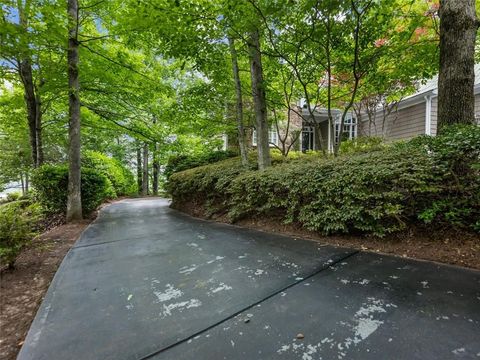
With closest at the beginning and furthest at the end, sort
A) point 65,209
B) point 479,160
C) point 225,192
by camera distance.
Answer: point 479,160, point 225,192, point 65,209

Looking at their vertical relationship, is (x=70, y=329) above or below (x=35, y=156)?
below

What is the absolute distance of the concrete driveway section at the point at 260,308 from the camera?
4.81 feet

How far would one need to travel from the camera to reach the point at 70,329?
174 centimetres

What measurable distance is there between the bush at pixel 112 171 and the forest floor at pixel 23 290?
27.5ft

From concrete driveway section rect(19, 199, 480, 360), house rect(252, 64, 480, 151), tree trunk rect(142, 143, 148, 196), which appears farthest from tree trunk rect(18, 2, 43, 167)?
tree trunk rect(142, 143, 148, 196)

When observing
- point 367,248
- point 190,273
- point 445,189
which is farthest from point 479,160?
point 190,273

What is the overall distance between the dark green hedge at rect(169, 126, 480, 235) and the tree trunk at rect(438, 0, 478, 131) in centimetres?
72

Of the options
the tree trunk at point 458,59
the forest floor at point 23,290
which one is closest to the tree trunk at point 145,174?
the forest floor at point 23,290

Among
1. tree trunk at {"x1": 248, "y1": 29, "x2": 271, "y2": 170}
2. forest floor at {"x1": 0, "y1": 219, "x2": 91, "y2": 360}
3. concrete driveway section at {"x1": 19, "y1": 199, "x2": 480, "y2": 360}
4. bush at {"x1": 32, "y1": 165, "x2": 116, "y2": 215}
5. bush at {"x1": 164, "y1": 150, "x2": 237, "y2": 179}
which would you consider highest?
tree trunk at {"x1": 248, "y1": 29, "x2": 271, "y2": 170}

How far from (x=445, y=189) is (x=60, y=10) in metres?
7.43

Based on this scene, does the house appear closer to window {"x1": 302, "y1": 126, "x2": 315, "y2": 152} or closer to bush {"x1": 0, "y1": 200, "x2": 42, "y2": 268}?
window {"x1": 302, "y1": 126, "x2": 315, "y2": 152}

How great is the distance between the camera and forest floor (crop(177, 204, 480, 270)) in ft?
8.46

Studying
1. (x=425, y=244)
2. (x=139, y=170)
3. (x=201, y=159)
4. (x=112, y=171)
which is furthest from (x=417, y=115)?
(x=139, y=170)

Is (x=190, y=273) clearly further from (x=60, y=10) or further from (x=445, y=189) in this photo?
(x=60, y=10)
